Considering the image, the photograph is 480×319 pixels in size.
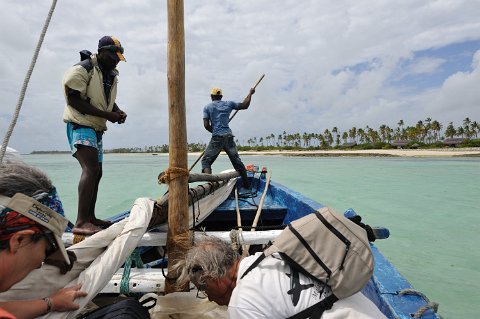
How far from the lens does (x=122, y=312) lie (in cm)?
167

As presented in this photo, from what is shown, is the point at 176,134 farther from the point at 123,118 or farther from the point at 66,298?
the point at 66,298

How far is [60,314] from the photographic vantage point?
1551 mm

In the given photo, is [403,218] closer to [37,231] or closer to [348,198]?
[348,198]

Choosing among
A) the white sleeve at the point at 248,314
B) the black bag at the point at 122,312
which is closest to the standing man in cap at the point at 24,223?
the black bag at the point at 122,312

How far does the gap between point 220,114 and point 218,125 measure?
21cm

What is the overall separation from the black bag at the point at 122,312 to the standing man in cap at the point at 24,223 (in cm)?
39

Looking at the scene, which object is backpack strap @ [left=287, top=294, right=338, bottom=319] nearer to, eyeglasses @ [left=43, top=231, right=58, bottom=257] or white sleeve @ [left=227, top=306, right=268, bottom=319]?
white sleeve @ [left=227, top=306, right=268, bottom=319]

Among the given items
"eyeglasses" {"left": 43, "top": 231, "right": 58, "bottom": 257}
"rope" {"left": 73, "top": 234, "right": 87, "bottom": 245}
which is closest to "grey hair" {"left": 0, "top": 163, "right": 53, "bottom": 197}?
"eyeglasses" {"left": 43, "top": 231, "right": 58, "bottom": 257}

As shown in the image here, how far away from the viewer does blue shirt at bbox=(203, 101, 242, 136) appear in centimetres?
602

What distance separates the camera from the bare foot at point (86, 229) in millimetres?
2566

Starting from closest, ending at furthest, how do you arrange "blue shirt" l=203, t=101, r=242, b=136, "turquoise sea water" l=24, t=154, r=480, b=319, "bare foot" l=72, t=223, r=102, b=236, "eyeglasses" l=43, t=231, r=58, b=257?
"eyeglasses" l=43, t=231, r=58, b=257, "bare foot" l=72, t=223, r=102, b=236, "turquoise sea water" l=24, t=154, r=480, b=319, "blue shirt" l=203, t=101, r=242, b=136

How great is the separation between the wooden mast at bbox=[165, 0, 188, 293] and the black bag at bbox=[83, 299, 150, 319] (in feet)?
1.59

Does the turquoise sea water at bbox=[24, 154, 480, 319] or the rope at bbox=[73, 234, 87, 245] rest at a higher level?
the rope at bbox=[73, 234, 87, 245]

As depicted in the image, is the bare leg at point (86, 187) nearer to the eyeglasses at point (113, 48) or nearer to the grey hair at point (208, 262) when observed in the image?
the eyeglasses at point (113, 48)
